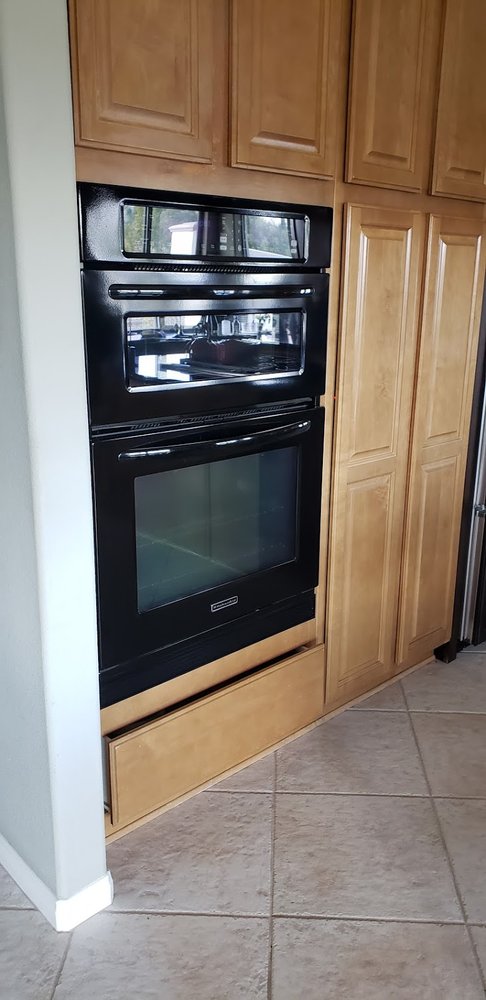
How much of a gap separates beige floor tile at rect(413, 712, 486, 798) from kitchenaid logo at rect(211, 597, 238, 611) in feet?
2.47

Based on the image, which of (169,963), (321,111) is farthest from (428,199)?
A: (169,963)

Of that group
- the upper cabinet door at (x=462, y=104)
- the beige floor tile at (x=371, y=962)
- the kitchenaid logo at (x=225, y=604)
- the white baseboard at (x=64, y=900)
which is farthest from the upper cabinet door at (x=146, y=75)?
the beige floor tile at (x=371, y=962)

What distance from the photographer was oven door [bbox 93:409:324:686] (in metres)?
1.65

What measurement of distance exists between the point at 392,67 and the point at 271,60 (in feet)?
1.42

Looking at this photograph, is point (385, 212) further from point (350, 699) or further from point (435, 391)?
point (350, 699)

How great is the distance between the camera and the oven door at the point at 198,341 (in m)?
1.53

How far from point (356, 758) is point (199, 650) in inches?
25.0

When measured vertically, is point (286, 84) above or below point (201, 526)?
above

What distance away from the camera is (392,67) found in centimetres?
197

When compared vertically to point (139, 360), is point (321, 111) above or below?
above

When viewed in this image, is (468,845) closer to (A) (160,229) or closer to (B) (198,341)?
(B) (198,341)

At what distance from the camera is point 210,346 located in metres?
1.73

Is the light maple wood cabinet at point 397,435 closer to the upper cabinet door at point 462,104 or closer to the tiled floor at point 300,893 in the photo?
the upper cabinet door at point 462,104

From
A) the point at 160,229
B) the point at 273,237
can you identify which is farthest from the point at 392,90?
the point at 160,229
